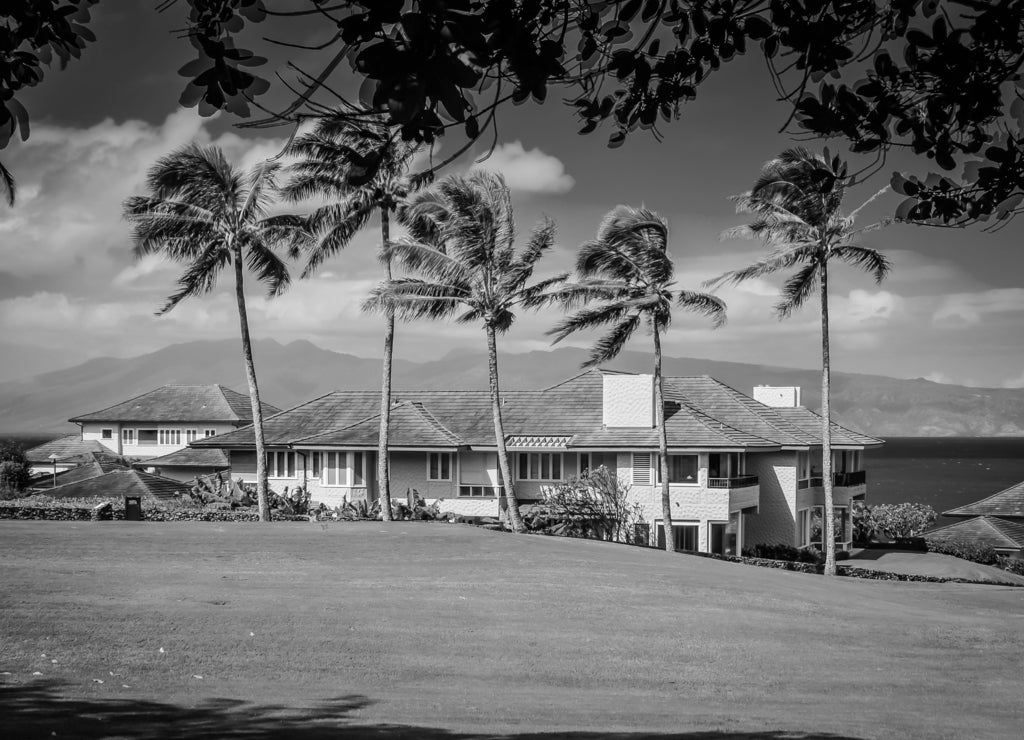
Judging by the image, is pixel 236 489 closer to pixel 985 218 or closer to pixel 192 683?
pixel 192 683

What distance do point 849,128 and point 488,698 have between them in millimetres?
11048

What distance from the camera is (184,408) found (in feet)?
301

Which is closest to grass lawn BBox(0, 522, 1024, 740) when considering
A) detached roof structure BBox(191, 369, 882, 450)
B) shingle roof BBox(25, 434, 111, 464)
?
detached roof structure BBox(191, 369, 882, 450)

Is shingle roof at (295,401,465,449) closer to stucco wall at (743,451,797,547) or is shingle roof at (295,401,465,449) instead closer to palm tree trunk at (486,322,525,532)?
palm tree trunk at (486,322,525,532)

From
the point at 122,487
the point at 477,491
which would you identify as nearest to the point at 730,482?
the point at 477,491

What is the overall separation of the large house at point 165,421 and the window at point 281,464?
39.9 metres

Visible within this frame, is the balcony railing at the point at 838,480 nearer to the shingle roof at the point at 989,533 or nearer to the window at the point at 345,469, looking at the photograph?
the shingle roof at the point at 989,533

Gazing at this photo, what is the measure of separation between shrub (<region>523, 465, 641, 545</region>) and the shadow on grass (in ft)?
94.4

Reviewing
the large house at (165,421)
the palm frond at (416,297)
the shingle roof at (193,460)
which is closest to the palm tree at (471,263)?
the palm frond at (416,297)

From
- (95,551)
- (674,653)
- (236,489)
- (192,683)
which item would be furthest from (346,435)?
(192,683)

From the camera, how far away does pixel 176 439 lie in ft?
Answer: 302

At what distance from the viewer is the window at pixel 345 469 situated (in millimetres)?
46188

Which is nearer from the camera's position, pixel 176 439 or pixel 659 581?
pixel 659 581

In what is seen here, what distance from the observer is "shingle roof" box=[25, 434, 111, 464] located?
8900cm
